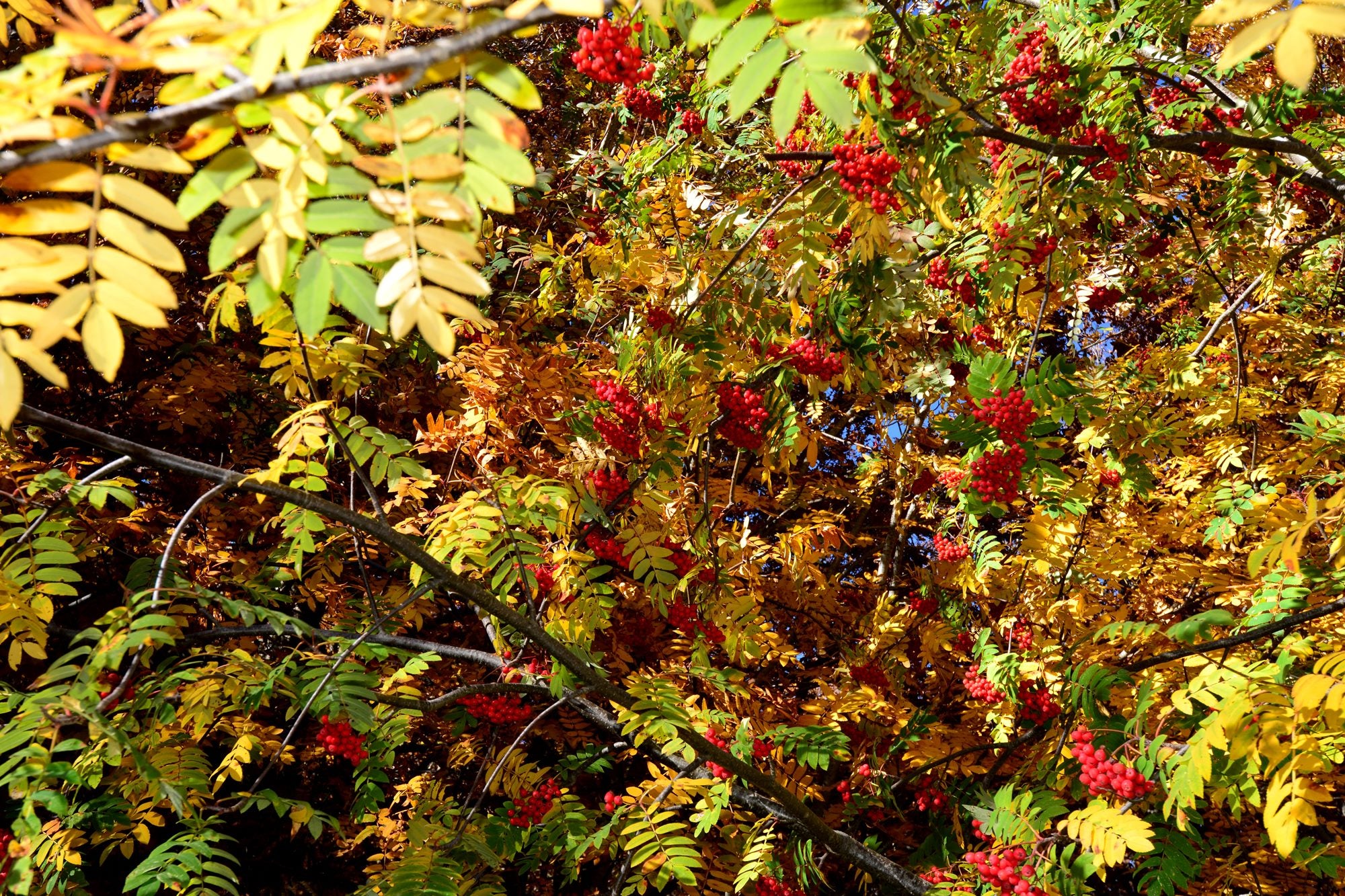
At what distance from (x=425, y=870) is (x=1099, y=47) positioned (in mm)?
3990

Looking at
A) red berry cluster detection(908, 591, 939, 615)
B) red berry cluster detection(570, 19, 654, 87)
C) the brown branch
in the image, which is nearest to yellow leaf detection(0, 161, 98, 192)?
the brown branch

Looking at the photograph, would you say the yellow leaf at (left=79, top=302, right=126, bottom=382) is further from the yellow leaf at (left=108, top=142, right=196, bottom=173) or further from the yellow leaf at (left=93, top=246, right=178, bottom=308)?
the yellow leaf at (left=108, top=142, right=196, bottom=173)

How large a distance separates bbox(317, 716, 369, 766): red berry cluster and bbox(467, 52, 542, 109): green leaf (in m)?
3.14

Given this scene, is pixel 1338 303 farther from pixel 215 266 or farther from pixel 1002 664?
pixel 215 266

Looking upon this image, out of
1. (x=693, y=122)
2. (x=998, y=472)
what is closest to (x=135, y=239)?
(x=998, y=472)

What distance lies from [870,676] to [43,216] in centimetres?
425

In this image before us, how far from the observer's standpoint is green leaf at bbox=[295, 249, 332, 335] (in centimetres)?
115

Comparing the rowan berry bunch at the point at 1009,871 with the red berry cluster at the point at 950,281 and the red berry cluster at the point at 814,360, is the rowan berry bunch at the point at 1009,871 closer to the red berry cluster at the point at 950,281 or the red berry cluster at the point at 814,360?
the red berry cluster at the point at 814,360

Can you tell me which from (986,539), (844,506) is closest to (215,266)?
(986,539)

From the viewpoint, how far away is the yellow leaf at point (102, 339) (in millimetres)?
1078

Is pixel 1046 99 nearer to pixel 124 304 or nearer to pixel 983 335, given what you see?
pixel 983 335

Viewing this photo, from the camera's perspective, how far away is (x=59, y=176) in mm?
1084

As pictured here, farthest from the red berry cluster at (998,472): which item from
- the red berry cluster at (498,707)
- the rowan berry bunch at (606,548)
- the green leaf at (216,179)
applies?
the green leaf at (216,179)

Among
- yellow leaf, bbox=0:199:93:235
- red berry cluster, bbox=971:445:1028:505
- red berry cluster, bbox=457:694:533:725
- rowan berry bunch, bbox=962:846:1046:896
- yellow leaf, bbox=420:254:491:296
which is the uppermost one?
yellow leaf, bbox=0:199:93:235
